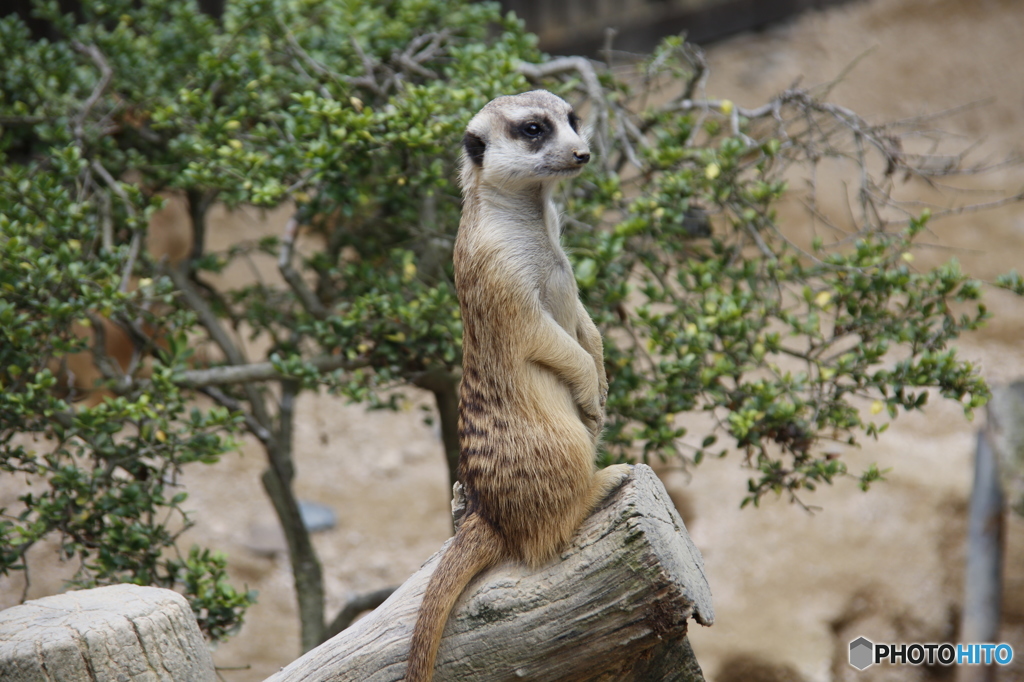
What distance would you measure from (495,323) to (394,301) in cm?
86

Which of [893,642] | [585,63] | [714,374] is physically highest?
[585,63]

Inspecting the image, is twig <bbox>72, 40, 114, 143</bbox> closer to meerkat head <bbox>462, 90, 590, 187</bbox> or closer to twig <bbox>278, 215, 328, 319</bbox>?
twig <bbox>278, 215, 328, 319</bbox>

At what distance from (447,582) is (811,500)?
3.94m

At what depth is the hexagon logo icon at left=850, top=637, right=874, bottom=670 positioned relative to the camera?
411 centimetres

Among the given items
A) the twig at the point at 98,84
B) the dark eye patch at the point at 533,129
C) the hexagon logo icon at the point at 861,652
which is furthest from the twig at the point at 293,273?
the hexagon logo icon at the point at 861,652

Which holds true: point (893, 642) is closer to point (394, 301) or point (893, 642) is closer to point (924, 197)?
point (924, 197)

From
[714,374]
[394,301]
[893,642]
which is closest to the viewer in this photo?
[714,374]

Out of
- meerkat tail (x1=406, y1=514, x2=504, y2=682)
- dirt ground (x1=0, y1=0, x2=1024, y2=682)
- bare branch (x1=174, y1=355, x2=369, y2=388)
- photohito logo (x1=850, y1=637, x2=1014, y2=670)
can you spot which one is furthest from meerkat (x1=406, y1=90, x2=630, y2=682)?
photohito logo (x1=850, y1=637, x2=1014, y2=670)

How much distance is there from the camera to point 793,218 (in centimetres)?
608

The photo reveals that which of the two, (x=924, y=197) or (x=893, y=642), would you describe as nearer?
(x=893, y=642)

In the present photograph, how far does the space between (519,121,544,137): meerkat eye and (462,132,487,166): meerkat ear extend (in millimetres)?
115

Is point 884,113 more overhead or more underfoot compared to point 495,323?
more overhead

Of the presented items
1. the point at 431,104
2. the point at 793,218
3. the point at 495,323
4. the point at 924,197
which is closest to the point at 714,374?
the point at 495,323

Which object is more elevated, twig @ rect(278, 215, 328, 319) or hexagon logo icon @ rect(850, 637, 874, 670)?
twig @ rect(278, 215, 328, 319)
